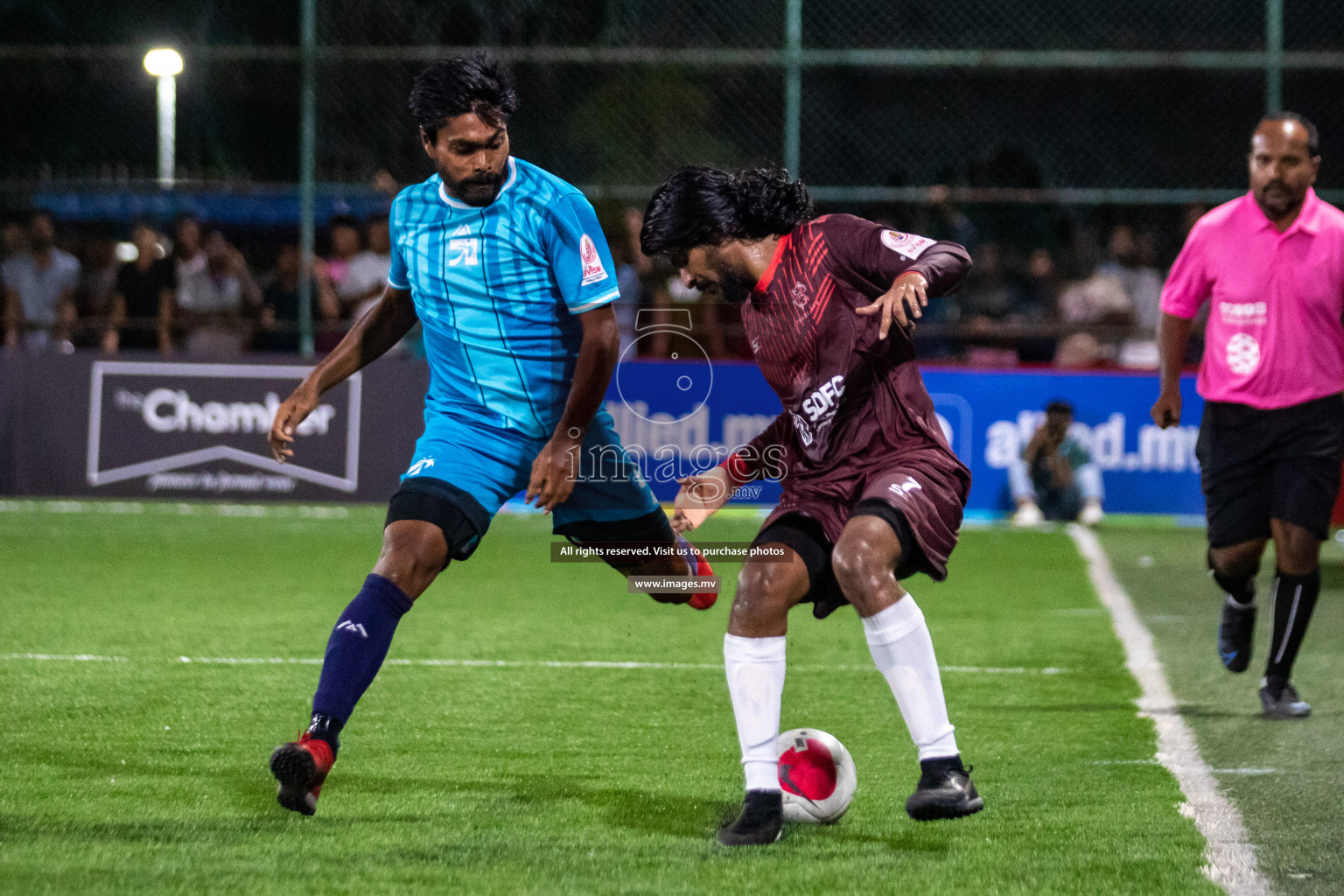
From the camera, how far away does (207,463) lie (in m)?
13.9

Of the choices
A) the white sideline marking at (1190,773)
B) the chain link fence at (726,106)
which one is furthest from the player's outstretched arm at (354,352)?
the chain link fence at (726,106)

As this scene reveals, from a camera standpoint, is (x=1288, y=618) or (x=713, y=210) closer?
(x=713, y=210)

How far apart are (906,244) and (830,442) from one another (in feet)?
1.88

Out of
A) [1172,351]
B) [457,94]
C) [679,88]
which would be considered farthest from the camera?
[679,88]

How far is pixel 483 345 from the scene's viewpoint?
4.93 m

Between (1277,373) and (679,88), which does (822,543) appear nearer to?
(1277,373)

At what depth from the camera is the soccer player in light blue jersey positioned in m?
4.65

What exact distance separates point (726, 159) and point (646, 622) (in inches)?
429

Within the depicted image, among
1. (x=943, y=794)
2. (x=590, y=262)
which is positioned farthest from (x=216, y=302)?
(x=943, y=794)

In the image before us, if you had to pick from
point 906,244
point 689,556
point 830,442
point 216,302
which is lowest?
point 689,556

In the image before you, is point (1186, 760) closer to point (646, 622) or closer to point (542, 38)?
point (646, 622)

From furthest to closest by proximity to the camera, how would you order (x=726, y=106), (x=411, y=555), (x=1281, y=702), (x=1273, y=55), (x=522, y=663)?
(x=726, y=106) → (x=1273, y=55) → (x=522, y=663) → (x=1281, y=702) → (x=411, y=555)

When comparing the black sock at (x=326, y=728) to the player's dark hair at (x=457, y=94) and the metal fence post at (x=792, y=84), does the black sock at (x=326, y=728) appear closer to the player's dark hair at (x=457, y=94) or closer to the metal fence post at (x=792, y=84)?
the player's dark hair at (x=457, y=94)

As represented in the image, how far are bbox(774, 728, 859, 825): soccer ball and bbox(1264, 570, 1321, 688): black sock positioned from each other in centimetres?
240
